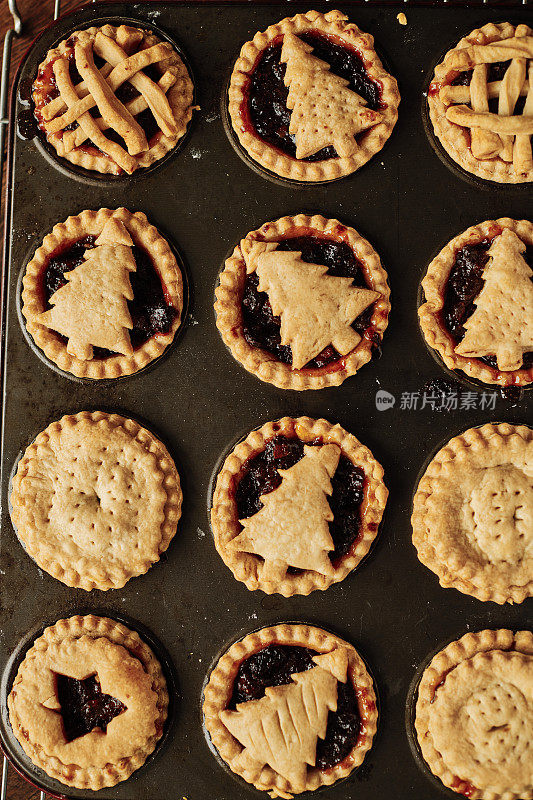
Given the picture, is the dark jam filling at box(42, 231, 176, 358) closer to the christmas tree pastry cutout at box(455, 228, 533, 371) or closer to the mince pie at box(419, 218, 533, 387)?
the mince pie at box(419, 218, 533, 387)

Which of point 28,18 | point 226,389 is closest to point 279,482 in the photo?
point 226,389

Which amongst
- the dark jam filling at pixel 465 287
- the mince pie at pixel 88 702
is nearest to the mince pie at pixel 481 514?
the dark jam filling at pixel 465 287

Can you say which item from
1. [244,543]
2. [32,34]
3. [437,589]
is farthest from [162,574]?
[32,34]

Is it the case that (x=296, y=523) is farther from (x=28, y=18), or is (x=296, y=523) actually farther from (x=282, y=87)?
(x=28, y=18)

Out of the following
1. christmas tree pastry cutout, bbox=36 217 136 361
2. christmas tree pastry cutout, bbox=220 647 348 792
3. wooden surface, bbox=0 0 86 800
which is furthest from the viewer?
wooden surface, bbox=0 0 86 800

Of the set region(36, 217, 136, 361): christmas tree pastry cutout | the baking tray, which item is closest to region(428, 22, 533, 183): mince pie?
the baking tray

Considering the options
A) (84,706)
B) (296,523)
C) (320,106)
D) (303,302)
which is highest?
(320,106)

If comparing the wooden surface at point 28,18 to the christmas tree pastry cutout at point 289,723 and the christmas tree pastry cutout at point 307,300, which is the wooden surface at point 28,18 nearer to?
the christmas tree pastry cutout at point 307,300

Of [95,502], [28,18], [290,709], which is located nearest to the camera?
[290,709]
